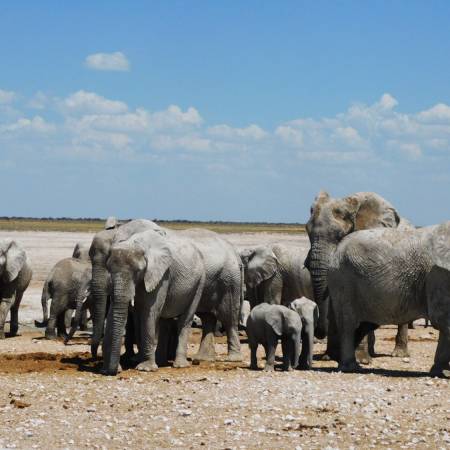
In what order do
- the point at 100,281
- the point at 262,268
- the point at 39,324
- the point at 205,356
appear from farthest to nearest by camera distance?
the point at 39,324 < the point at 262,268 < the point at 100,281 < the point at 205,356

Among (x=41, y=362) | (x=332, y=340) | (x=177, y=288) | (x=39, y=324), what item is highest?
(x=177, y=288)

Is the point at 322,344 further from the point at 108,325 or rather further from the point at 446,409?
the point at 446,409

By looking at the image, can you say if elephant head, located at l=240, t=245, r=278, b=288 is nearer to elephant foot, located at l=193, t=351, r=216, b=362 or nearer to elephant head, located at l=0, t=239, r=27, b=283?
elephant foot, located at l=193, t=351, r=216, b=362

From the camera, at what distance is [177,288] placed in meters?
16.8

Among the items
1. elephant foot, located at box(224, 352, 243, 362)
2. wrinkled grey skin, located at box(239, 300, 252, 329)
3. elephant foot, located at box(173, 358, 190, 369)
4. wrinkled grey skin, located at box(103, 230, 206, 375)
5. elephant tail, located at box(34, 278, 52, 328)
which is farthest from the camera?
elephant tail, located at box(34, 278, 52, 328)

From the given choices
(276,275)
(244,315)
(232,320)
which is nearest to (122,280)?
(232,320)

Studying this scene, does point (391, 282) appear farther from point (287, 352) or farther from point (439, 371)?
point (287, 352)

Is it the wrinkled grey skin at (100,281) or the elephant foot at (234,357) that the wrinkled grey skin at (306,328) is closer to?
the elephant foot at (234,357)

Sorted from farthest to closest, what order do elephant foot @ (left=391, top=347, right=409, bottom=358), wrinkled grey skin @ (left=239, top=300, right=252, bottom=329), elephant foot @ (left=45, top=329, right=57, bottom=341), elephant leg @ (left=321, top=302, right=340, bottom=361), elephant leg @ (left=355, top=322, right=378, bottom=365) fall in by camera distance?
wrinkled grey skin @ (left=239, top=300, right=252, bottom=329) < elephant foot @ (left=45, top=329, right=57, bottom=341) < elephant foot @ (left=391, top=347, right=409, bottom=358) < elephant leg @ (left=321, top=302, right=340, bottom=361) < elephant leg @ (left=355, top=322, right=378, bottom=365)

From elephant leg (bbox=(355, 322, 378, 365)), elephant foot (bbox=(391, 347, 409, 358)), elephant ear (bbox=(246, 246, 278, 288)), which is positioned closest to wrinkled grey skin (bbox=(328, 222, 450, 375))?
elephant leg (bbox=(355, 322, 378, 365))

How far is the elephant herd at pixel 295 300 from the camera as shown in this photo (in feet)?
51.0

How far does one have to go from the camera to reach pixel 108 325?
621 inches

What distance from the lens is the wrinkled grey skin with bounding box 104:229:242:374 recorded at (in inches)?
609

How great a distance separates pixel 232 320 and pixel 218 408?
6.09 meters
